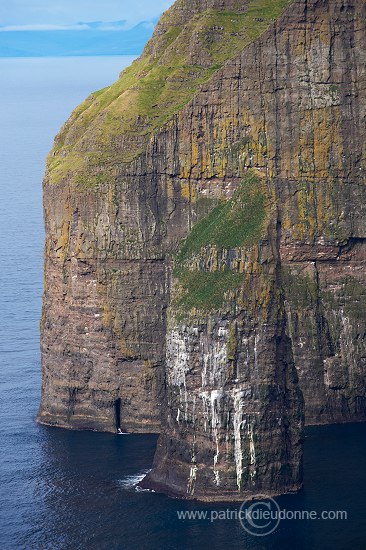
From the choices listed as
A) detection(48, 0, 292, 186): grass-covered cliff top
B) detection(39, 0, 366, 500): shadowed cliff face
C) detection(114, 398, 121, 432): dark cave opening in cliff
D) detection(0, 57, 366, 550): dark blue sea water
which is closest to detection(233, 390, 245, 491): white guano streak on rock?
detection(0, 57, 366, 550): dark blue sea water

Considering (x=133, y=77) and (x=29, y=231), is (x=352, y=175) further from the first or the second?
(x=29, y=231)

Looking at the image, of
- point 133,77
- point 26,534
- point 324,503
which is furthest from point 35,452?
point 133,77

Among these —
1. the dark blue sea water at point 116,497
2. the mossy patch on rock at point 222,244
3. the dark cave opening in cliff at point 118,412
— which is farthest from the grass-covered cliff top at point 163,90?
the dark blue sea water at point 116,497

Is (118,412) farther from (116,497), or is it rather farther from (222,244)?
(222,244)

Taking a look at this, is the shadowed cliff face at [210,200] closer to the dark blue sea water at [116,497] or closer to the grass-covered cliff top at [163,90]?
the grass-covered cliff top at [163,90]

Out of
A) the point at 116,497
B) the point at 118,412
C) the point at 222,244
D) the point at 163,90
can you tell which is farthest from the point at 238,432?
the point at 163,90

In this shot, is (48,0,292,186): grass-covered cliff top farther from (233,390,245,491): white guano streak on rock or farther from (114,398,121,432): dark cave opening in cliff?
(233,390,245,491): white guano streak on rock
